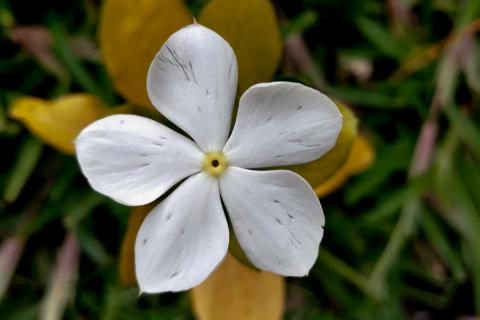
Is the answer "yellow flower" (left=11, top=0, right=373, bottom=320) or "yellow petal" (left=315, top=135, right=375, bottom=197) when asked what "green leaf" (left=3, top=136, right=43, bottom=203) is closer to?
"yellow flower" (left=11, top=0, right=373, bottom=320)

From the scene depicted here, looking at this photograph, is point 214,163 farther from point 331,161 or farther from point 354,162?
point 354,162

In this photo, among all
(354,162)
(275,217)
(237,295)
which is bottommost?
(237,295)

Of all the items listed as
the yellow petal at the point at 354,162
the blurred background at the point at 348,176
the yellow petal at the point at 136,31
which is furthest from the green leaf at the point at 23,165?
the yellow petal at the point at 354,162

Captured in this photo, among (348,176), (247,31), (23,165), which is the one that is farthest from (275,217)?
(23,165)

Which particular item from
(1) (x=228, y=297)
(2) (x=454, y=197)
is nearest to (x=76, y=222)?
(1) (x=228, y=297)

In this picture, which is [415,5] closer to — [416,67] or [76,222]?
[416,67]

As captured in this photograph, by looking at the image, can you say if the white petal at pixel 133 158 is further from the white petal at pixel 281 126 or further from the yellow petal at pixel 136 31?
the yellow petal at pixel 136 31
